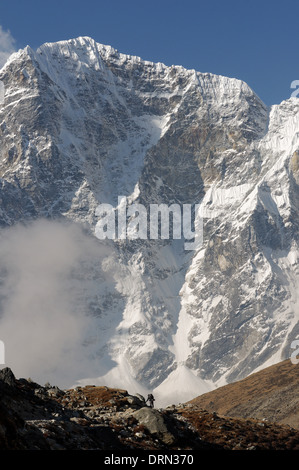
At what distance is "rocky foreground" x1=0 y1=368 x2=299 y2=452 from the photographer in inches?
1901

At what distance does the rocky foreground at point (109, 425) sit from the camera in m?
48.3

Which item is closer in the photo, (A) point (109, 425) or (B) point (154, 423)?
(A) point (109, 425)

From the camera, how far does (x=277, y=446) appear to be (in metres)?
65.1

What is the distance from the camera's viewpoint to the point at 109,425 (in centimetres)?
5875

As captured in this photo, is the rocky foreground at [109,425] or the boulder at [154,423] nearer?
the rocky foreground at [109,425]

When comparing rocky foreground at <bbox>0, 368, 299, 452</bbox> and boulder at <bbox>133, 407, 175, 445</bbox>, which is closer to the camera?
rocky foreground at <bbox>0, 368, 299, 452</bbox>

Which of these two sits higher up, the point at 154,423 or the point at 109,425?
the point at 154,423

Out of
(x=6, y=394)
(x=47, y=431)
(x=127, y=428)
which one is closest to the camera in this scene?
(x=47, y=431)

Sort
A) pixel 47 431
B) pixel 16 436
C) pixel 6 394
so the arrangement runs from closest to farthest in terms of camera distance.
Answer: pixel 16 436 < pixel 47 431 < pixel 6 394
